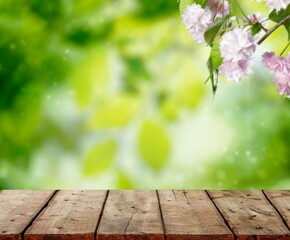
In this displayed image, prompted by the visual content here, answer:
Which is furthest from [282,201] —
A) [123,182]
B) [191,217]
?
[123,182]

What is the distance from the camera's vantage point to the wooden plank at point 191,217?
166cm

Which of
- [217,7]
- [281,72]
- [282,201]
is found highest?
[217,7]

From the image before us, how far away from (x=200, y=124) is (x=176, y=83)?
0.18 metres

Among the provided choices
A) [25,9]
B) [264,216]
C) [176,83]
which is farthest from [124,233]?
[25,9]

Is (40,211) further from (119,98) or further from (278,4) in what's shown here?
(278,4)

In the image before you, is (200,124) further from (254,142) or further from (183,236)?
(183,236)

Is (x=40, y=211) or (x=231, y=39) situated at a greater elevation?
(x=231, y=39)

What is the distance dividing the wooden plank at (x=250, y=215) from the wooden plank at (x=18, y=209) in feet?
1.73

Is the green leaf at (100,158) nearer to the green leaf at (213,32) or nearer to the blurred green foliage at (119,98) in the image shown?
the blurred green foliage at (119,98)

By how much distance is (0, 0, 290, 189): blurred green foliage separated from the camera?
2.59m

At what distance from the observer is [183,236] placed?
5.43 ft

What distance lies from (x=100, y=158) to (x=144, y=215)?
690mm

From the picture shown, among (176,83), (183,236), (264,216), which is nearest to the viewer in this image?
(183,236)

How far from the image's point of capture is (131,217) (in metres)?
1.90
